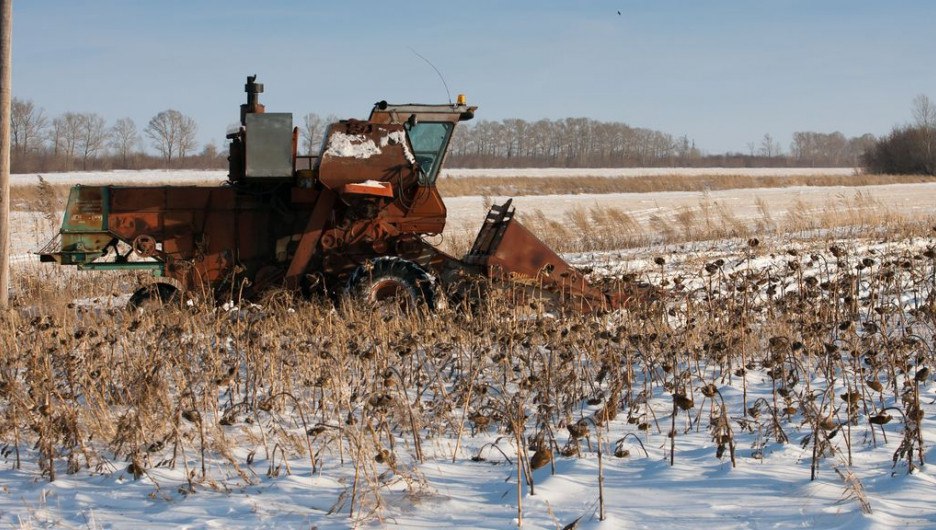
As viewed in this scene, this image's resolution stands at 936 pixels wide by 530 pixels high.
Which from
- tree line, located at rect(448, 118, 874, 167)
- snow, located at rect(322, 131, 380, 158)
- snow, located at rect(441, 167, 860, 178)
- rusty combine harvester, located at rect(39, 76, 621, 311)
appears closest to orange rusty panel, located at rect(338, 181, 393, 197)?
rusty combine harvester, located at rect(39, 76, 621, 311)

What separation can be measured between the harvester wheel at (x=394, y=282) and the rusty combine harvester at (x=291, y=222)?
0.02m

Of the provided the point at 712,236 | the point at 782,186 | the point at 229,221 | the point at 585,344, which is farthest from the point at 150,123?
the point at 585,344

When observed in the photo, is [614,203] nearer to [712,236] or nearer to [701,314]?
[712,236]

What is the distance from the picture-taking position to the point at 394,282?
933cm

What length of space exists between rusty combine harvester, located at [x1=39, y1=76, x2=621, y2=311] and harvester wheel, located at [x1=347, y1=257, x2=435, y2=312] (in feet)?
0.08

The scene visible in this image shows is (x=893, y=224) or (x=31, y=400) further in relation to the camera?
(x=893, y=224)

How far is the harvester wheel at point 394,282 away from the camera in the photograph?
920cm

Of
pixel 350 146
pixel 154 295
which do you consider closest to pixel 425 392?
pixel 350 146

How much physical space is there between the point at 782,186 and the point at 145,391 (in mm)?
41940

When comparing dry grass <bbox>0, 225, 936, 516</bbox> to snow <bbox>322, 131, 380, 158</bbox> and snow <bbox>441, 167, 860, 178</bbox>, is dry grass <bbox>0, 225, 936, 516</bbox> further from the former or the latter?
snow <bbox>441, 167, 860, 178</bbox>

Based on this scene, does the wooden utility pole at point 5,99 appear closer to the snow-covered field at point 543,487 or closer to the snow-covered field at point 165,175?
the snow-covered field at point 543,487

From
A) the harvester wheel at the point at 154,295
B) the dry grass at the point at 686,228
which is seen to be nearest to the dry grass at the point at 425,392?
the harvester wheel at the point at 154,295

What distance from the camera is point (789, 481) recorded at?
423 centimetres

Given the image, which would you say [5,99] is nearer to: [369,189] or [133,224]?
[133,224]
